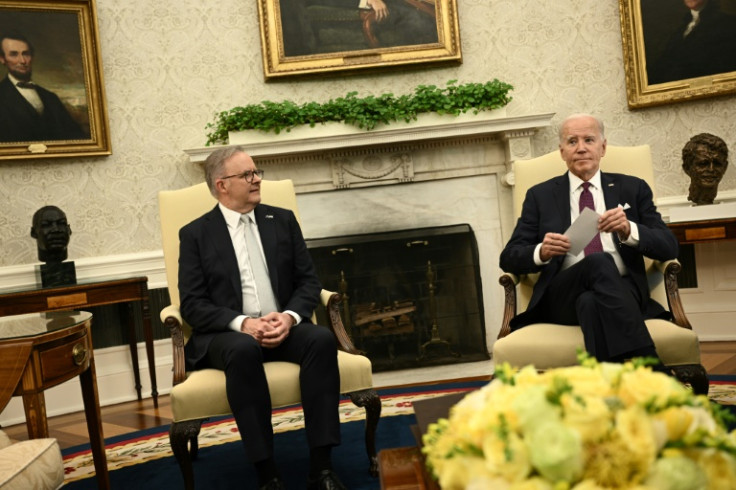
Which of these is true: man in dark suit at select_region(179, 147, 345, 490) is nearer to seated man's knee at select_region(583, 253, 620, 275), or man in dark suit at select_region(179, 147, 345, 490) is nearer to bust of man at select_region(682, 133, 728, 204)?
seated man's knee at select_region(583, 253, 620, 275)

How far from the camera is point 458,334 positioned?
5426 millimetres

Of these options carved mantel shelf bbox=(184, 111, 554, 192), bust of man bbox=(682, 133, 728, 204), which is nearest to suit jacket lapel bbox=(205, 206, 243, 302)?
carved mantel shelf bbox=(184, 111, 554, 192)

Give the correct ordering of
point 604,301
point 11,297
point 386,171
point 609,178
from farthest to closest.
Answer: point 386,171, point 11,297, point 609,178, point 604,301

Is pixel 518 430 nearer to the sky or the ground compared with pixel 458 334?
nearer to the sky

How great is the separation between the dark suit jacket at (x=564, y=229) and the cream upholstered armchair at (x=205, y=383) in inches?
29.1

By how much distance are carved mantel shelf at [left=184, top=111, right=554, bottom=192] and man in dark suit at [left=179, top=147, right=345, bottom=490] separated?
1.90m

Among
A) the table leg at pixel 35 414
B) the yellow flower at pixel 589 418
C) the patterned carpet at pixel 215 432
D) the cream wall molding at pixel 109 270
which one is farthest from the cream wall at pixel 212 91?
the yellow flower at pixel 589 418

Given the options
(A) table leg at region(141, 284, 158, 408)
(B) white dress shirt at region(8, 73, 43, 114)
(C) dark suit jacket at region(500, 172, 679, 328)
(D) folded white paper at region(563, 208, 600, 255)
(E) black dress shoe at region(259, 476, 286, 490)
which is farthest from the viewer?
(B) white dress shirt at region(8, 73, 43, 114)

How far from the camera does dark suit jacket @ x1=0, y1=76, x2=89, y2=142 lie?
16.6ft

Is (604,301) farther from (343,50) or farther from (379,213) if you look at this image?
(343,50)

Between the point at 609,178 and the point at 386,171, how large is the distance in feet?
7.25

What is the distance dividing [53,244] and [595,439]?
4.47 metres

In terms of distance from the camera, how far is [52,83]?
5.16m

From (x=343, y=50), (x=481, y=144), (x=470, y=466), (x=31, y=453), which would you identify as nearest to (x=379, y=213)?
(x=481, y=144)
